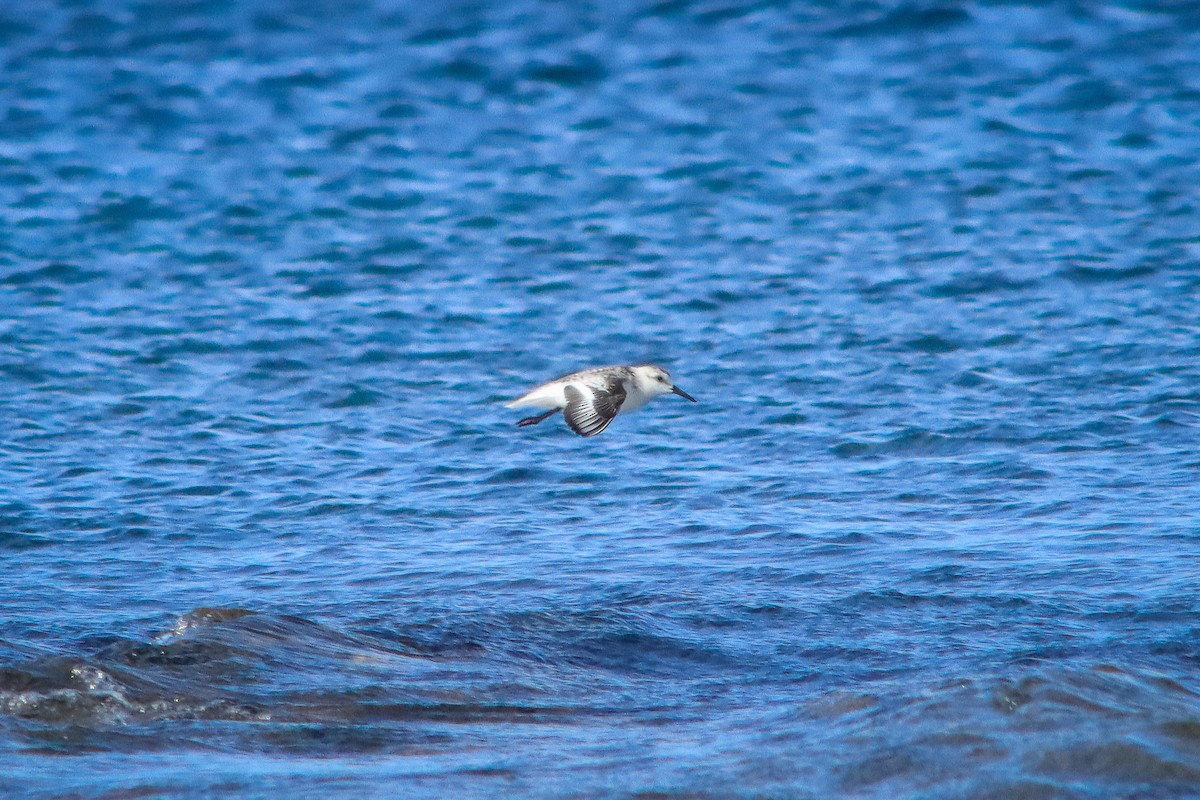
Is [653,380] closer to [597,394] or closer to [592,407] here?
[597,394]

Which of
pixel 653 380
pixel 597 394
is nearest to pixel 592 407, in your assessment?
pixel 597 394

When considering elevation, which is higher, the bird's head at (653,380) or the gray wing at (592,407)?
the gray wing at (592,407)

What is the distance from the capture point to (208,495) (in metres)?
8.91

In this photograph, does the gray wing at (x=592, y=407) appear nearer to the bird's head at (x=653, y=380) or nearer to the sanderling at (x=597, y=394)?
the sanderling at (x=597, y=394)

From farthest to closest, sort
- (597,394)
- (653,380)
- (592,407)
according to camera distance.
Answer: (653,380), (597,394), (592,407)

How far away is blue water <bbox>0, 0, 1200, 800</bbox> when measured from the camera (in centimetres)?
514

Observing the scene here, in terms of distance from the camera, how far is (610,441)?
1008 centimetres

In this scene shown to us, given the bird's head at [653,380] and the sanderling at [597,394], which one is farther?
the bird's head at [653,380]

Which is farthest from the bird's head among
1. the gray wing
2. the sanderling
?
the gray wing

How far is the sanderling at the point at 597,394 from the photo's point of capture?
23.8ft

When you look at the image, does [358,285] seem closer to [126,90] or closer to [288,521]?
[288,521]

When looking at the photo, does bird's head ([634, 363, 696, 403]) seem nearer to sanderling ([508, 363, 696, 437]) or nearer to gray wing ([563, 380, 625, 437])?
sanderling ([508, 363, 696, 437])

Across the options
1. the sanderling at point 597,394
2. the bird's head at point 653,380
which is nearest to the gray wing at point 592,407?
the sanderling at point 597,394

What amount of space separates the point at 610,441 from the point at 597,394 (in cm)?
252
